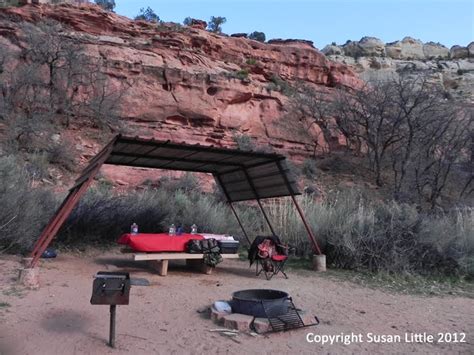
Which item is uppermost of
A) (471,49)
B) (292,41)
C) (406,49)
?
(406,49)

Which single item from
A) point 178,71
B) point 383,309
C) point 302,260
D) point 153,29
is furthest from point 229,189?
point 153,29

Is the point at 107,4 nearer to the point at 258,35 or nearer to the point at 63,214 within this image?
the point at 258,35

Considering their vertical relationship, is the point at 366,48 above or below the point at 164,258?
above

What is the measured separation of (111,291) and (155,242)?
3740 millimetres

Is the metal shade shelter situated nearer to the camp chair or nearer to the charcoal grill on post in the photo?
the camp chair

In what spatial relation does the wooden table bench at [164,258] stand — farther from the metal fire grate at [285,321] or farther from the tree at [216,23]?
the tree at [216,23]

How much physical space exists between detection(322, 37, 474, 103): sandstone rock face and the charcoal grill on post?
46547 mm

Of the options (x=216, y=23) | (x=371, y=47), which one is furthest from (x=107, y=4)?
(x=371, y=47)

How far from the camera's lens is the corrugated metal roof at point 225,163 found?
25.7ft

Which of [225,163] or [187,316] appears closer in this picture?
[187,316]

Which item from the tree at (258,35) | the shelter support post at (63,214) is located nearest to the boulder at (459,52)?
the tree at (258,35)

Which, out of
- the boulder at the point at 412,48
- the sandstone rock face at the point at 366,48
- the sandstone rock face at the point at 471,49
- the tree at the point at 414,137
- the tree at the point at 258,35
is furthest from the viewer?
the boulder at the point at 412,48
